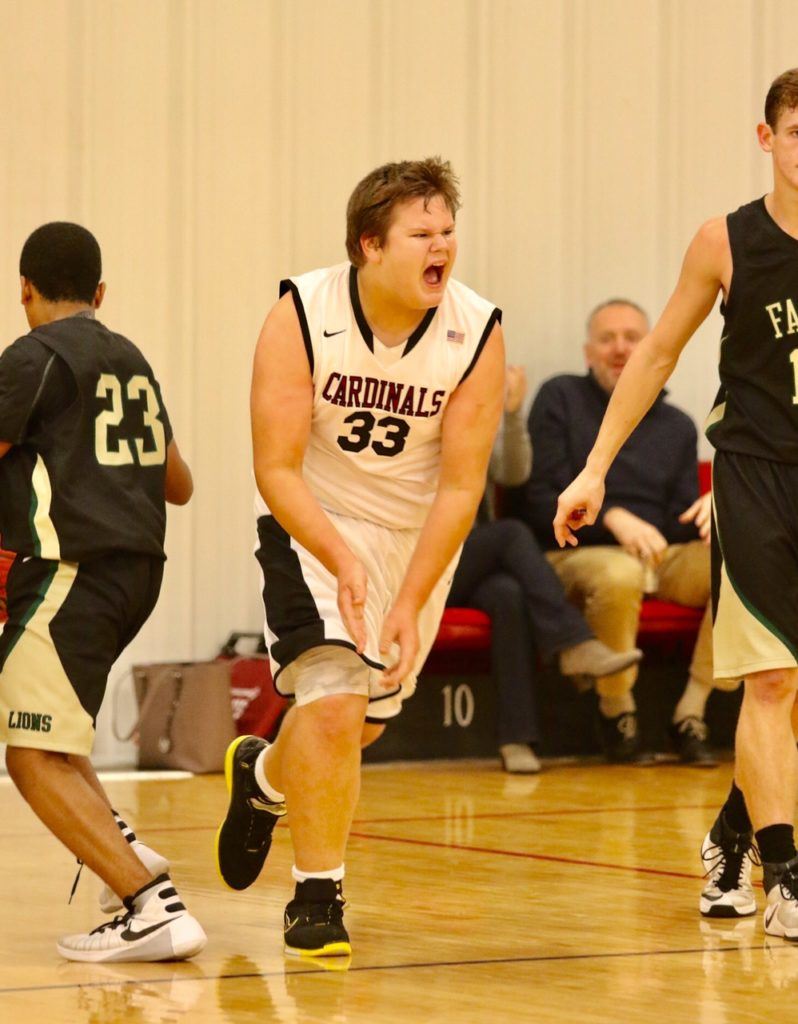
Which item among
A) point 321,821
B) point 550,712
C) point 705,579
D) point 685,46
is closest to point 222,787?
point 550,712

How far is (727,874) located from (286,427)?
4.06 feet

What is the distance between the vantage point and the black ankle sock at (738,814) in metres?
3.60

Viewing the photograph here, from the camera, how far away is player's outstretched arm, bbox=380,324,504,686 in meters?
3.23

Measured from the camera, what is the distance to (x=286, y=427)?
3242mm

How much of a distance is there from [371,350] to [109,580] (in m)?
0.62

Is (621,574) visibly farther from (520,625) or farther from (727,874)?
(727,874)

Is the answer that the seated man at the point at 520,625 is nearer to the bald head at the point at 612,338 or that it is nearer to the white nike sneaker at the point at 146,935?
the bald head at the point at 612,338

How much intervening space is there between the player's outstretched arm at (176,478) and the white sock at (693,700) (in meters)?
3.50

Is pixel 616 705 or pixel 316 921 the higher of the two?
pixel 316 921

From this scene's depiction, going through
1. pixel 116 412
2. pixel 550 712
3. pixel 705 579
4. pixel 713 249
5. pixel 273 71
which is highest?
pixel 273 71

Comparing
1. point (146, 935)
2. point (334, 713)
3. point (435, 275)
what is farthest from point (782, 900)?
point (435, 275)

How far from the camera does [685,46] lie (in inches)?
323

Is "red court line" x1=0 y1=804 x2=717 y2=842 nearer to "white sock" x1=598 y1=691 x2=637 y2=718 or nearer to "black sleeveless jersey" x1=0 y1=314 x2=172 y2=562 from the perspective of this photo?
"white sock" x1=598 y1=691 x2=637 y2=718

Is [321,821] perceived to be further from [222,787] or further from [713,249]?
[222,787]
